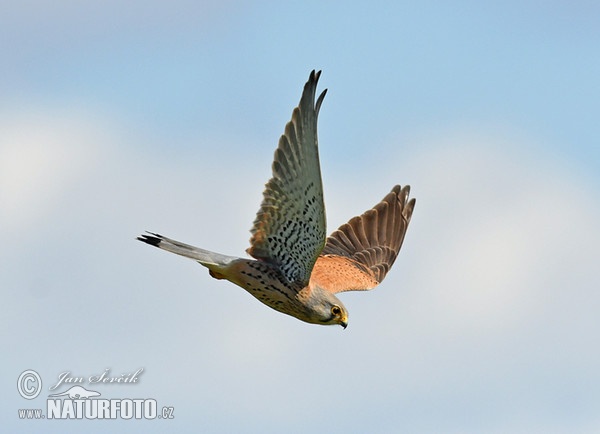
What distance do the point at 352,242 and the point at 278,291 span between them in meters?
3.94

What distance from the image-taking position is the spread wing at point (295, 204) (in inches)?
416

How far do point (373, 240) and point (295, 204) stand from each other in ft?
15.8

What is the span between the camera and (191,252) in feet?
38.0

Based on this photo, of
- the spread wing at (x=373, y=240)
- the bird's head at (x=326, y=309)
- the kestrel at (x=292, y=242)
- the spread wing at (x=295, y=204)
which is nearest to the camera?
the spread wing at (x=295, y=204)

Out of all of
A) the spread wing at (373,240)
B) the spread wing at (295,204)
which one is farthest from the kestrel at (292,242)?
the spread wing at (373,240)

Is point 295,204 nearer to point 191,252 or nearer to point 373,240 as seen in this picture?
point 191,252

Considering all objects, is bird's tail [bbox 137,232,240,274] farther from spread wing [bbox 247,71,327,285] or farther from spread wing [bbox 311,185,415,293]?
spread wing [bbox 311,185,415,293]

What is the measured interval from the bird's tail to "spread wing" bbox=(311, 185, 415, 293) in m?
3.10

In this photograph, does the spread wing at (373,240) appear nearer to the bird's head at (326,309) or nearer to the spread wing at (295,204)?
the bird's head at (326,309)

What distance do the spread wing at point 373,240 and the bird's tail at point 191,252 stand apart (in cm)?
310

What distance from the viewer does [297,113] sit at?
10.5 meters

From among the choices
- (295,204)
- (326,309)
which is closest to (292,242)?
(295,204)

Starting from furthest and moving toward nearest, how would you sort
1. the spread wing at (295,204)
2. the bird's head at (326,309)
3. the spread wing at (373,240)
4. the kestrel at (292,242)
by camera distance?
the spread wing at (373,240) < the bird's head at (326,309) < the kestrel at (292,242) < the spread wing at (295,204)

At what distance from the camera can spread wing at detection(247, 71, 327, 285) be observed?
1056 cm
